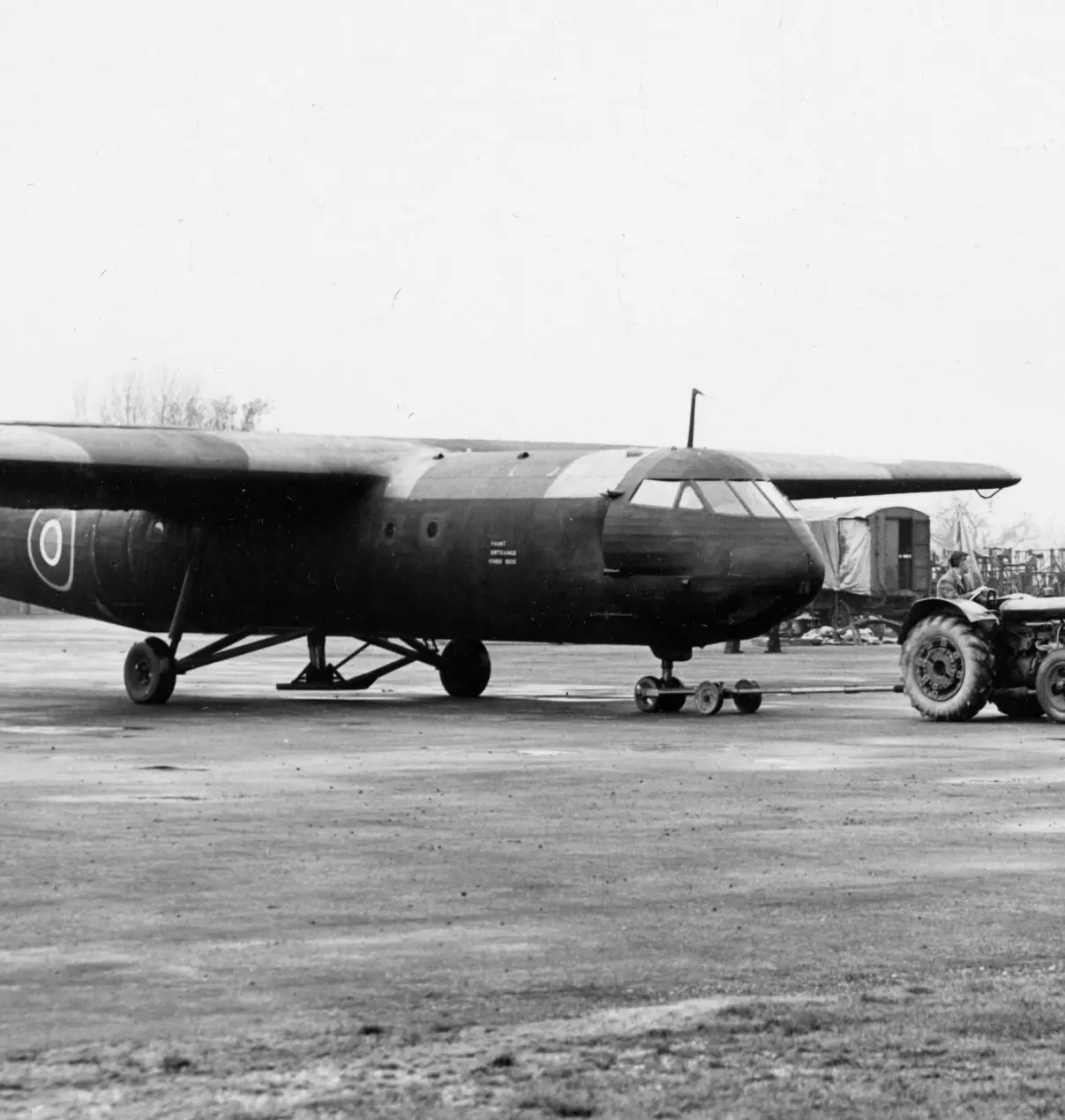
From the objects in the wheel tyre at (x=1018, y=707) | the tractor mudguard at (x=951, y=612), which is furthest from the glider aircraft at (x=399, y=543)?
the wheel tyre at (x=1018, y=707)

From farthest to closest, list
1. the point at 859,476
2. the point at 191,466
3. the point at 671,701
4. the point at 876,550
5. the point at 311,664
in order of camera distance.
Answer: the point at 876,550 < the point at 859,476 < the point at 311,664 < the point at 191,466 < the point at 671,701

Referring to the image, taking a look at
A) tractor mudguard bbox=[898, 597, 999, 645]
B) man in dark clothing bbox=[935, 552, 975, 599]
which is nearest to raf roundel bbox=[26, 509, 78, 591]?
tractor mudguard bbox=[898, 597, 999, 645]

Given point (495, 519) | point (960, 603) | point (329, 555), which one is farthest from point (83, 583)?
point (960, 603)

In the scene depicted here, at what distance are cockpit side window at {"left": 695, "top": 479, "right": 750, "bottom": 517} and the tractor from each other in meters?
2.31

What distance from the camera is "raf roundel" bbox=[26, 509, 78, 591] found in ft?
98.7

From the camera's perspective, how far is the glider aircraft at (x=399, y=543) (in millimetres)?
23938

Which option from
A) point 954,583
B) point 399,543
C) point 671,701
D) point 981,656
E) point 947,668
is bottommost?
point 671,701

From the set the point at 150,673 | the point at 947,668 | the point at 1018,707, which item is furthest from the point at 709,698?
the point at 150,673

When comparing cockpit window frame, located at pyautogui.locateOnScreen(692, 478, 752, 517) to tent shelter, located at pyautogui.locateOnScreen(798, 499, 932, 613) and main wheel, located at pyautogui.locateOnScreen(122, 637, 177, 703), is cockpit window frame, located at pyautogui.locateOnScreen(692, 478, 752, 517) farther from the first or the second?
tent shelter, located at pyautogui.locateOnScreen(798, 499, 932, 613)

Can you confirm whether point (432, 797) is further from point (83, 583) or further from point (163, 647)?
point (83, 583)

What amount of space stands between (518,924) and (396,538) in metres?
17.3

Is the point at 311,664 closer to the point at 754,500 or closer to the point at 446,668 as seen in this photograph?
the point at 446,668

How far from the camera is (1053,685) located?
22.8m

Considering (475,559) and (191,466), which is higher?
(191,466)
